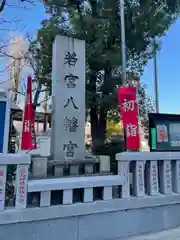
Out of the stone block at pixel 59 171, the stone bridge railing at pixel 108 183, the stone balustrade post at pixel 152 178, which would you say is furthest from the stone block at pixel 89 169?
the stone balustrade post at pixel 152 178

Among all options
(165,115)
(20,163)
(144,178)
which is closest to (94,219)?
(144,178)

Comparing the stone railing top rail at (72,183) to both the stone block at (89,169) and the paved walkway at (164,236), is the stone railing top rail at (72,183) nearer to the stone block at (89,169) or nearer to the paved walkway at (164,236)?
the stone block at (89,169)

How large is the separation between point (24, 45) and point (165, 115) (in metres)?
8.46

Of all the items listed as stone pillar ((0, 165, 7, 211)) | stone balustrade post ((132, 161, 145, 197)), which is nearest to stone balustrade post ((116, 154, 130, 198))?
stone balustrade post ((132, 161, 145, 197))

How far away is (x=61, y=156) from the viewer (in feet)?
12.3

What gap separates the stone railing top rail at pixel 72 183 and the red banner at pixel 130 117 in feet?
1.76

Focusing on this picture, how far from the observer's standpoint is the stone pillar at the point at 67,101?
3805mm

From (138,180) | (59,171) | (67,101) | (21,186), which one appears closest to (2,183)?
(21,186)

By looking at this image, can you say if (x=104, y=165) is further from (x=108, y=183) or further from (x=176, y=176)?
(x=176, y=176)

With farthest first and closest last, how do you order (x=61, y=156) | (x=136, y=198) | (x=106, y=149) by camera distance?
(x=106, y=149)
(x=61, y=156)
(x=136, y=198)

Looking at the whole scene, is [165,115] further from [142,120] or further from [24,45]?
[24,45]

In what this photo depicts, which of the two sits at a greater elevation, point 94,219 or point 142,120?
point 142,120

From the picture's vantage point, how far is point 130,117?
3270 millimetres

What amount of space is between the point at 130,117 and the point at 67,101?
1145mm
